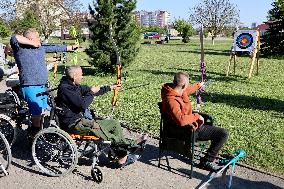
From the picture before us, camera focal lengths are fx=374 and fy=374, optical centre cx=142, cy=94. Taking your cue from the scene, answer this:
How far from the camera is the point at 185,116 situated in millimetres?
4805

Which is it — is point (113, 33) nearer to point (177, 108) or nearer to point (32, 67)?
point (32, 67)

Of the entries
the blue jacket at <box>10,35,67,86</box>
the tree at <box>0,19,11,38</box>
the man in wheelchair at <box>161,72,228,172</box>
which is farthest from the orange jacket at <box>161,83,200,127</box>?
the tree at <box>0,19,11,38</box>

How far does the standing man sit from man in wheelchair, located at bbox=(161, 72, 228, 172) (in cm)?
174

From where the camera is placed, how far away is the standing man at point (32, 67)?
17.3 ft

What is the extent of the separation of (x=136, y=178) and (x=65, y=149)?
1.02 m

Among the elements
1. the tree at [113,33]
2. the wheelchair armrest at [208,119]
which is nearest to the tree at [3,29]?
the tree at [113,33]

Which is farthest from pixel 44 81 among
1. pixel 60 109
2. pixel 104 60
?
pixel 104 60

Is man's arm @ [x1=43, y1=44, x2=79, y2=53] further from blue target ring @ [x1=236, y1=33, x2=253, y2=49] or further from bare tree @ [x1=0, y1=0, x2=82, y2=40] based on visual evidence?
bare tree @ [x1=0, y1=0, x2=82, y2=40]

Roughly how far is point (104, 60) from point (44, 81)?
9204 mm

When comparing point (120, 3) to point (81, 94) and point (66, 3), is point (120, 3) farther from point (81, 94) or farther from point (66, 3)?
point (66, 3)

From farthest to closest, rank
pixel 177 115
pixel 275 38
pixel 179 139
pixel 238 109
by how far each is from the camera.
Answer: pixel 275 38, pixel 238 109, pixel 179 139, pixel 177 115

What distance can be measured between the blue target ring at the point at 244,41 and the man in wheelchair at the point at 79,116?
37.4ft

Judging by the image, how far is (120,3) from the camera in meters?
14.9

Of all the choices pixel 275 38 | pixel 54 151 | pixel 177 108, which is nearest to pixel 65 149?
pixel 54 151
